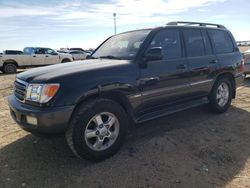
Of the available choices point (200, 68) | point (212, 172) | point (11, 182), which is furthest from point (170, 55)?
point (11, 182)

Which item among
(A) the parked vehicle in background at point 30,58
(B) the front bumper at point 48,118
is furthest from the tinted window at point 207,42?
(A) the parked vehicle in background at point 30,58

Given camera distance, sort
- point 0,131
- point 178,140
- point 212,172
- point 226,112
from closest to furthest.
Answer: point 212,172 < point 178,140 < point 0,131 < point 226,112

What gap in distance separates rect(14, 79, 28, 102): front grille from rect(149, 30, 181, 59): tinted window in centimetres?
202

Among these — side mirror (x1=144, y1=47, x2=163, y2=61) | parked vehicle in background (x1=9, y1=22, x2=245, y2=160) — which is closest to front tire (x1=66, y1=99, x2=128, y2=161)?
parked vehicle in background (x1=9, y1=22, x2=245, y2=160)

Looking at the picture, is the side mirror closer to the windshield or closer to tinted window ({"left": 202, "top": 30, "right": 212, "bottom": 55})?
the windshield

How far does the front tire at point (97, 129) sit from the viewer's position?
362cm

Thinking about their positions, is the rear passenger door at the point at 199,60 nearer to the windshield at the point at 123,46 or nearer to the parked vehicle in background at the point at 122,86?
the parked vehicle in background at the point at 122,86

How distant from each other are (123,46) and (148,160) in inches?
78.1

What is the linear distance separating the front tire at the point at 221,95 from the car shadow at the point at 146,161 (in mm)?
810

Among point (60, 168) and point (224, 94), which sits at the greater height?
point (224, 94)

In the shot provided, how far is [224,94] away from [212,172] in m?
2.92

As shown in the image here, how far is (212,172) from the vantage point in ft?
12.2

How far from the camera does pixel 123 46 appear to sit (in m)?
4.86

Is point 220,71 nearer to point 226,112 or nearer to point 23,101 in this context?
point 226,112
